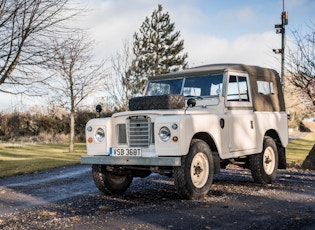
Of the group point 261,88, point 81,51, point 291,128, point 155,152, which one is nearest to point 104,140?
point 155,152

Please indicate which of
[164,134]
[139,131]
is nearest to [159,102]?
[139,131]

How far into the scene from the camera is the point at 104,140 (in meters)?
7.33

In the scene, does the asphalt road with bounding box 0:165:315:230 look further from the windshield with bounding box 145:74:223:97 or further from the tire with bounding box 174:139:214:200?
the windshield with bounding box 145:74:223:97

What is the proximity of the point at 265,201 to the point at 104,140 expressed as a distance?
9.66 ft

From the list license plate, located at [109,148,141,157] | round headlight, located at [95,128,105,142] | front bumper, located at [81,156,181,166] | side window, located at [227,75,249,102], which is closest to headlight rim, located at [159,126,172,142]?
front bumper, located at [81,156,181,166]

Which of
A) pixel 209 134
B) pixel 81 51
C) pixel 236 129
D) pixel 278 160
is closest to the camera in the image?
pixel 209 134

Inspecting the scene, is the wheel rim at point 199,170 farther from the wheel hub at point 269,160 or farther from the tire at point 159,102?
the wheel hub at point 269,160

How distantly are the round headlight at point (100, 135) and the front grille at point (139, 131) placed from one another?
0.53m

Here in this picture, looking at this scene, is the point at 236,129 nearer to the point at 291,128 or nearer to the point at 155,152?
the point at 155,152

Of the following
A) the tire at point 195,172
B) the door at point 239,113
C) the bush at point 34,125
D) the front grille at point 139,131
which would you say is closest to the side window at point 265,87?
the door at point 239,113

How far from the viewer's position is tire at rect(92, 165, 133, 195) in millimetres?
7516

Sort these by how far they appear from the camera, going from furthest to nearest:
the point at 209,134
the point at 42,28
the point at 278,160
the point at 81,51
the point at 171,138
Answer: the point at 81,51, the point at 42,28, the point at 278,160, the point at 209,134, the point at 171,138

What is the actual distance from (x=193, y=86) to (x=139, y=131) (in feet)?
5.87

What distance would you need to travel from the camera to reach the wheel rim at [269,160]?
8861 millimetres
